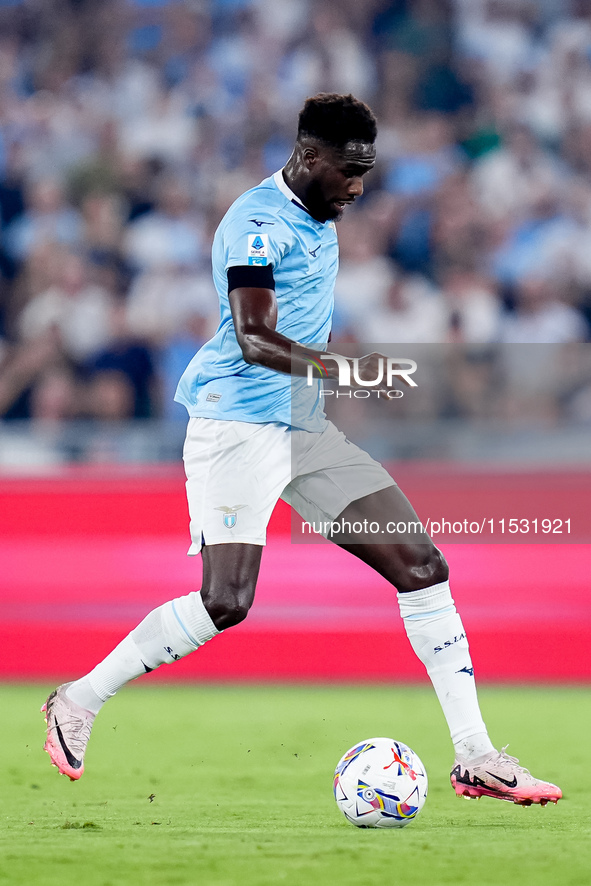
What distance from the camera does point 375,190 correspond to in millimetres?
10047

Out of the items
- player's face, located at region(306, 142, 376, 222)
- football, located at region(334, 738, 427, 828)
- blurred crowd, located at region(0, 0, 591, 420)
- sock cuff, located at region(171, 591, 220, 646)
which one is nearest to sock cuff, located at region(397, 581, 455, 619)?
football, located at region(334, 738, 427, 828)

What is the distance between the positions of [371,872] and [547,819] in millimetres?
1090

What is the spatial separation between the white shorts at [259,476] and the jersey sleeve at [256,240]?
58cm

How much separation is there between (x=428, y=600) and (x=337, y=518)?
16.6 inches

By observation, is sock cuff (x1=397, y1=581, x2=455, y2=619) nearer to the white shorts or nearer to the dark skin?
the dark skin

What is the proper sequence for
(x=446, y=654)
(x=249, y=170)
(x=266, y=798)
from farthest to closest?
(x=249, y=170), (x=266, y=798), (x=446, y=654)

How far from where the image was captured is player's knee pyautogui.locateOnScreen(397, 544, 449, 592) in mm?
4156

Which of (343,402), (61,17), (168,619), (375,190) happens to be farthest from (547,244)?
(168,619)

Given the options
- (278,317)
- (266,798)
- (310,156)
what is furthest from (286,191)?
(266,798)

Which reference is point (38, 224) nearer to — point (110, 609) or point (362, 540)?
point (110, 609)

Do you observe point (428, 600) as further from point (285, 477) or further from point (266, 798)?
point (266, 798)

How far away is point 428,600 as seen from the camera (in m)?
4.18

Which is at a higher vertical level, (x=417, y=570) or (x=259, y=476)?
(x=259, y=476)

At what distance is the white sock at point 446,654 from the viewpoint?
4152mm
